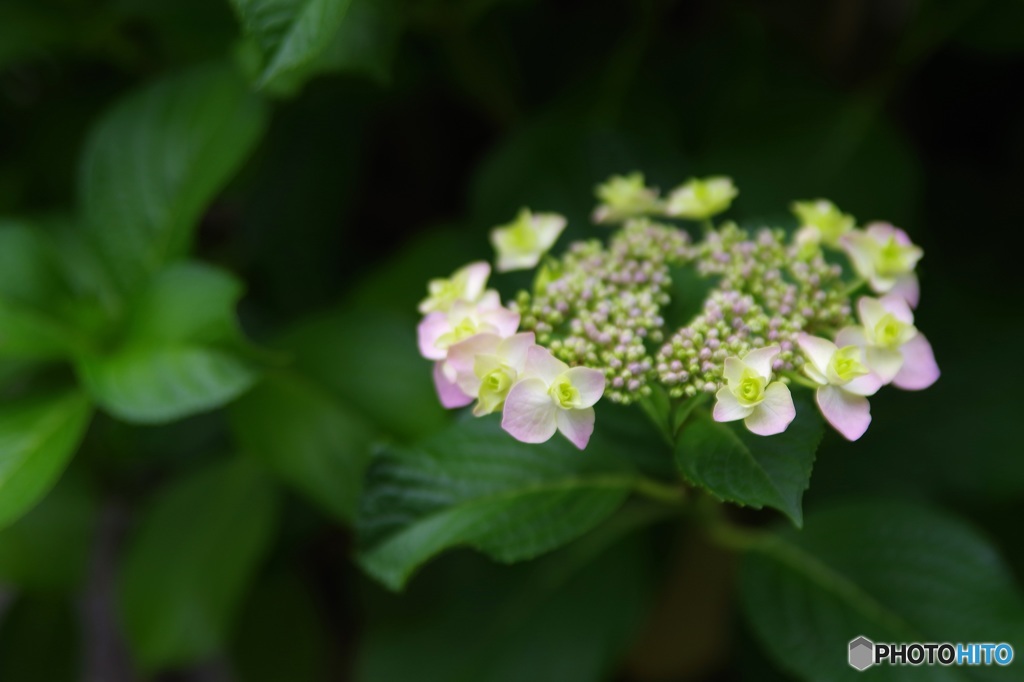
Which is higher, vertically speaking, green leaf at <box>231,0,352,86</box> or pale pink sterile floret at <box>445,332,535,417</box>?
green leaf at <box>231,0,352,86</box>

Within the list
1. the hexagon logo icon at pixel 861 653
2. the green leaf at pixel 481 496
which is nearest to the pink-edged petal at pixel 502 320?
the green leaf at pixel 481 496

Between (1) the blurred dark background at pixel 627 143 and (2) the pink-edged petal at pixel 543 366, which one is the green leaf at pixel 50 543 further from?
(2) the pink-edged petal at pixel 543 366

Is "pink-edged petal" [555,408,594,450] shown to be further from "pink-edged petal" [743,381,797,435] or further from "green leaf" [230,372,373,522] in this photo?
"green leaf" [230,372,373,522]

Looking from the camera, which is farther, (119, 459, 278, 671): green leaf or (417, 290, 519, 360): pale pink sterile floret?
(119, 459, 278, 671): green leaf

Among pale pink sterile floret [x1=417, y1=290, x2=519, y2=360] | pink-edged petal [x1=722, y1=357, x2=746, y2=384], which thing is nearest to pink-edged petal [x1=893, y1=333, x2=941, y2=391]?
pink-edged petal [x1=722, y1=357, x2=746, y2=384]

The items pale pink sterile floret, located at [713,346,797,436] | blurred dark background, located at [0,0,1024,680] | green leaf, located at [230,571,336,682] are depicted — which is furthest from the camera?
green leaf, located at [230,571,336,682]

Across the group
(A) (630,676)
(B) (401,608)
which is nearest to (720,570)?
(A) (630,676)
